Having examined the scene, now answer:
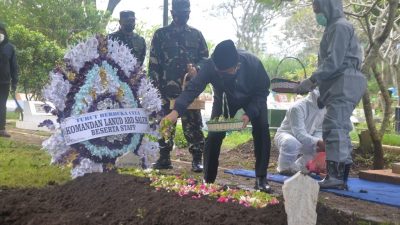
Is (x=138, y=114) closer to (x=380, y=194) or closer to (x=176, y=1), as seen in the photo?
(x=176, y=1)

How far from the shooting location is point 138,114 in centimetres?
560

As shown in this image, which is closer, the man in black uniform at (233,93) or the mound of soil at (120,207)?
the mound of soil at (120,207)

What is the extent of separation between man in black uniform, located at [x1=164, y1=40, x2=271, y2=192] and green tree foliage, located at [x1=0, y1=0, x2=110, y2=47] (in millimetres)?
12699

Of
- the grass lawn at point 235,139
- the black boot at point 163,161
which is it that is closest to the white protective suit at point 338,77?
the black boot at point 163,161

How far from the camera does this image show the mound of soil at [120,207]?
133 inches

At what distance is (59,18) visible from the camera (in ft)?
58.2

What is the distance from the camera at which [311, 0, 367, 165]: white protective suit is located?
5.71 metres

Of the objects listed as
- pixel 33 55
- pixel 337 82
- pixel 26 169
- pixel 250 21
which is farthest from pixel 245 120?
pixel 250 21

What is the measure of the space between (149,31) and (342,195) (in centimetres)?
2561

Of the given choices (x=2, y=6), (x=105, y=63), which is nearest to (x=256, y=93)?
(x=105, y=63)

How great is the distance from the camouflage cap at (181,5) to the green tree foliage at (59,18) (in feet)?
36.2

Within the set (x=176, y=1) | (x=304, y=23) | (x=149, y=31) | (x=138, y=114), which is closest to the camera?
(x=138, y=114)

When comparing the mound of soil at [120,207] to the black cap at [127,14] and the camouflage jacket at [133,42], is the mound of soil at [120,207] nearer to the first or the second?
the camouflage jacket at [133,42]

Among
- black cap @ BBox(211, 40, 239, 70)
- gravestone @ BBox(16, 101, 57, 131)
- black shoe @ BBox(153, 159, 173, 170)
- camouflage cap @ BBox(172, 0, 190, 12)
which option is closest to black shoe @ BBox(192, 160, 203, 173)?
black shoe @ BBox(153, 159, 173, 170)
